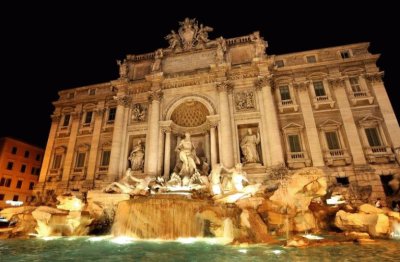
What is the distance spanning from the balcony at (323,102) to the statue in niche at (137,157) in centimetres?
1676

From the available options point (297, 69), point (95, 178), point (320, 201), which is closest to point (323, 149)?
point (320, 201)

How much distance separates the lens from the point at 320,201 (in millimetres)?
14250

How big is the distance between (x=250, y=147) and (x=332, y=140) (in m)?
7.30

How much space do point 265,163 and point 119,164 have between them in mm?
13240

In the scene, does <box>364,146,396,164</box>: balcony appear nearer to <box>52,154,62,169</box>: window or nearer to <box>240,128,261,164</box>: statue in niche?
<box>240,128,261,164</box>: statue in niche

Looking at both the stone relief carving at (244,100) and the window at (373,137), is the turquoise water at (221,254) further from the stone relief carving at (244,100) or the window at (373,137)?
the stone relief carving at (244,100)

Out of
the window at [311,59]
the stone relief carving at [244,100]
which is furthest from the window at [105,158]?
the window at [311,59]

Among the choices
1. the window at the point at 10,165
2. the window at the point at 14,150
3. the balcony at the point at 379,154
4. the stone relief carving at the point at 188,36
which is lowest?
the balcony at the point at 379,154

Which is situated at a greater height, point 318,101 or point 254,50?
point 254,50

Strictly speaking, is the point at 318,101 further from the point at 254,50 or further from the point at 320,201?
the point at 320,201

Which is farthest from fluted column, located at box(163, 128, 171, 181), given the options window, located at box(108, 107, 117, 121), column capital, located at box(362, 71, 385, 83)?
column capital, located at box(362, 71, 385, 83)

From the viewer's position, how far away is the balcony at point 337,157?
18641 mm

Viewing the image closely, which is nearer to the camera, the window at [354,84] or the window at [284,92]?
the window at [354,84]

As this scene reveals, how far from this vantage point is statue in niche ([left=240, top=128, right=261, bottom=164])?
19.0 meters
